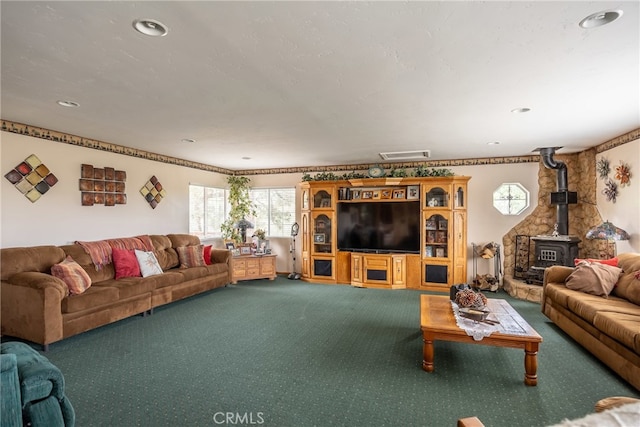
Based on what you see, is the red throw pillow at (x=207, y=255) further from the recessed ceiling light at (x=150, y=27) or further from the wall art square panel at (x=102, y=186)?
the recessed ceiling light at (x=150, y=27)

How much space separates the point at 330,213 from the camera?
677 centimetres

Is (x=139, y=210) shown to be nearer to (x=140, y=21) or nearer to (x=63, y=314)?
(x=63, y=314)

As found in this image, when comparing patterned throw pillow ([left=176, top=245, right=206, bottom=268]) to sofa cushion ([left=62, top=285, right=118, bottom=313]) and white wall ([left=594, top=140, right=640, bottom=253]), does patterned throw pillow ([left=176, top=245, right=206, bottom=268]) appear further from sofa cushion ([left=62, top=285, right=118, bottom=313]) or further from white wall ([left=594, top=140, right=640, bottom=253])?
white wall ([left=594, top=140, right=640, bottom=253])

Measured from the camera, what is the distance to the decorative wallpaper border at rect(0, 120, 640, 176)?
4109mm

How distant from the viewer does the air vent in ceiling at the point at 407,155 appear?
5648 mm

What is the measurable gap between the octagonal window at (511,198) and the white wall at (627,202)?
1.28 metres

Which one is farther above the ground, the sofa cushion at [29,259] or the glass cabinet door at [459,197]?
the glass cabinet door at [459,197]

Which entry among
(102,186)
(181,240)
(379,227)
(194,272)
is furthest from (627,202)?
(102,186)

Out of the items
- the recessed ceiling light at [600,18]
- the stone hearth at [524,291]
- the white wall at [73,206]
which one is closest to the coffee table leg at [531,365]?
the recessed ceiling light at [600,18]

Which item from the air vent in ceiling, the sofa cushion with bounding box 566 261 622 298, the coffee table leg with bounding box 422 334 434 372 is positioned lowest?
the coffee table leg with bounding box 422 334 434 372

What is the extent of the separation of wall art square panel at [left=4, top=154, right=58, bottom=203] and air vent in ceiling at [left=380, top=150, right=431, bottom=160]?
15.8 feet

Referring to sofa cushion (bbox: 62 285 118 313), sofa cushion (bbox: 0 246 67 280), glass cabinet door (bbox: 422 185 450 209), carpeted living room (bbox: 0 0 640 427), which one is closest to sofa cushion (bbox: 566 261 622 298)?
carpeted living room (bbox: 0 0 640 427)

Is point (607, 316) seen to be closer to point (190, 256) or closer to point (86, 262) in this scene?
point (190, 256)

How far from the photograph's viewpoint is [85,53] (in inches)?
86.4
